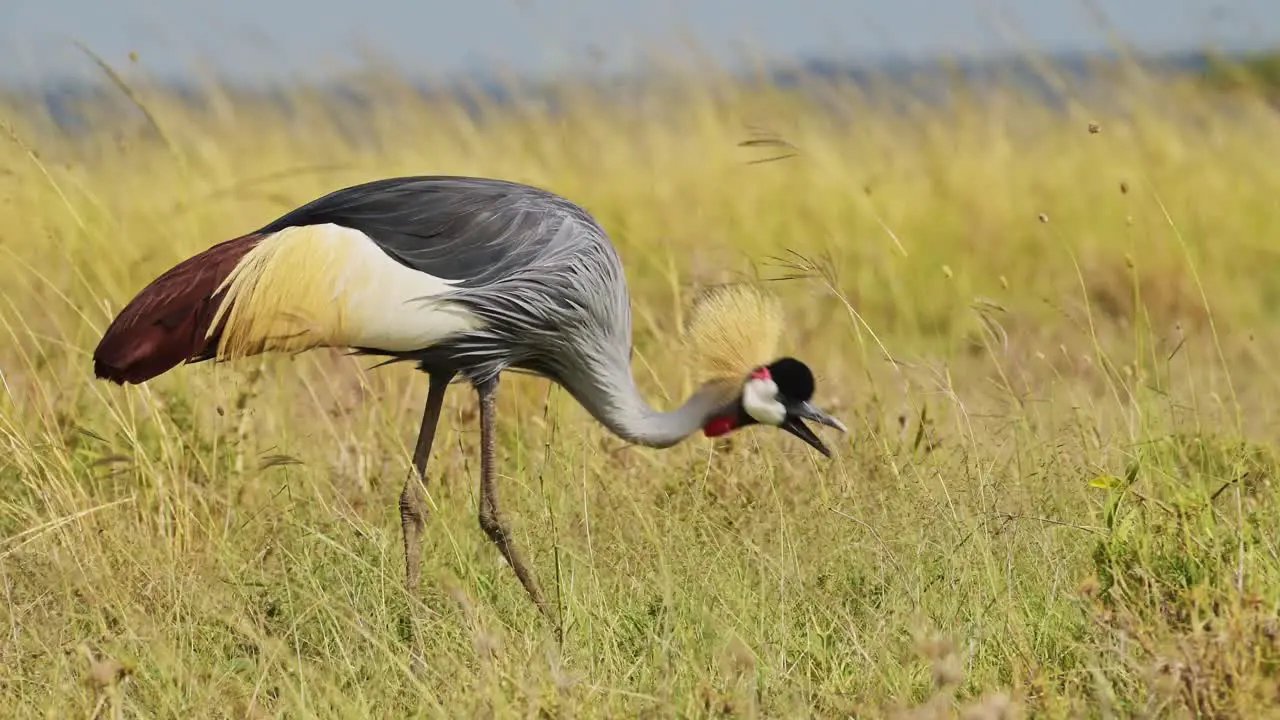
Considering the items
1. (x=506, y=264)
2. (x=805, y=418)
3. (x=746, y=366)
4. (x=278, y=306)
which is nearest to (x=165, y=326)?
(x=278, y=306)

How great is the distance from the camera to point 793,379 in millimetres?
3621

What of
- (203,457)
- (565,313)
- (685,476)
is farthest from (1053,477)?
(203,457)

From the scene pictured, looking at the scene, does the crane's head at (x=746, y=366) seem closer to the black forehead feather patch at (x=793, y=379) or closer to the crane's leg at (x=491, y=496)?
the black forehead feather patch at (x=793, y=379)

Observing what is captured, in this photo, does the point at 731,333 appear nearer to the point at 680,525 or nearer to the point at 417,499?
the point at 680,525

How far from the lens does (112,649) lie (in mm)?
3025

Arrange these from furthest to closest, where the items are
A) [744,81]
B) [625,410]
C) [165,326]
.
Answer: [744,81] → [625,410] → [165,326]

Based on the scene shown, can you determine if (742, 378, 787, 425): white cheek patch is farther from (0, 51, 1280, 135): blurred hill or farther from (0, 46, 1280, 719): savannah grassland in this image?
(0, 51, 1280, 135): blurred hill

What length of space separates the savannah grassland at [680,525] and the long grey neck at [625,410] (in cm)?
14

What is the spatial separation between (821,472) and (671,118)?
4.48 m

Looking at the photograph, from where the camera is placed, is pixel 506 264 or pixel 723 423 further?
pixel 723 423

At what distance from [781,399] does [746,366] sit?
0.11 metres

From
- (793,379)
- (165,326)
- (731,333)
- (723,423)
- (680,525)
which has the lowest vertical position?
(680,525)

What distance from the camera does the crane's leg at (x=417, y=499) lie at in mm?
3445

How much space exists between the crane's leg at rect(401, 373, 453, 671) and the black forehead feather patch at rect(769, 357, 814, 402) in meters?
0.74
